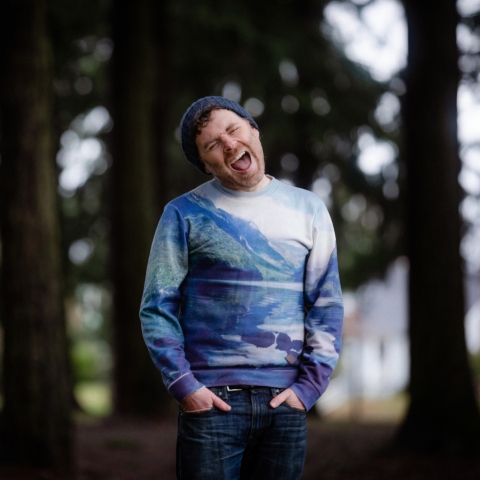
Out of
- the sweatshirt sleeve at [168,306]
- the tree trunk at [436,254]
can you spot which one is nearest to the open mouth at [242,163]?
the sweatshirt sleeve at [168,306]

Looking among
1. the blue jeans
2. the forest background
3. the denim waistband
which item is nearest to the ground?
the forest background

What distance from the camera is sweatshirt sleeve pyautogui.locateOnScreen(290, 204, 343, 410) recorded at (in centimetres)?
259

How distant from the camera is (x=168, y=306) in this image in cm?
257

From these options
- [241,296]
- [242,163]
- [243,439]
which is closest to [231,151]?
[242,163]

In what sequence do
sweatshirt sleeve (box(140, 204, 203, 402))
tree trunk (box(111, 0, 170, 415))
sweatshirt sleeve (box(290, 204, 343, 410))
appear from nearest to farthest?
sweatshirt sleeve (box(140, 204, 203, 402)) → sweatshirt sleeve (box(290, 204, 343, 410)) → tree trunk (box(111, 0, 170, 415))

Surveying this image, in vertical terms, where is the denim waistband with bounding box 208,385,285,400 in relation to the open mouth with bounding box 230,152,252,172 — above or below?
below

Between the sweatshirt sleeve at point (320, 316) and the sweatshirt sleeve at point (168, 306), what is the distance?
Answer: 1.30ft

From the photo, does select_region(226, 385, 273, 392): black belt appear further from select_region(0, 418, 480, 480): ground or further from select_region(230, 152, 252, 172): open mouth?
select_region(0, 418, 480, 480): ground

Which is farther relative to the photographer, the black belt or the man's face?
the man's face

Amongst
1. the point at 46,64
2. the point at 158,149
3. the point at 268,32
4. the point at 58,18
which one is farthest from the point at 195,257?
the point at 158,149

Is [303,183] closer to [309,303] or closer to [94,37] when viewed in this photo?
[94,37]

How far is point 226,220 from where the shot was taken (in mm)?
2625

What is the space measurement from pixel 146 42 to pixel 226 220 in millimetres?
9818

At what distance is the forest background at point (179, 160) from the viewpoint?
6.75 metres
